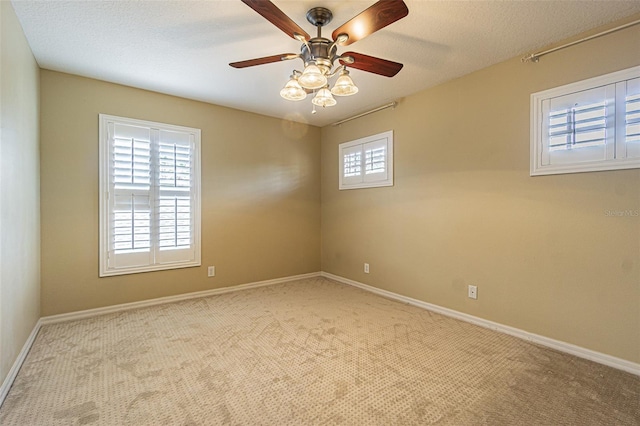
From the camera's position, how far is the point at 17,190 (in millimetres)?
2217

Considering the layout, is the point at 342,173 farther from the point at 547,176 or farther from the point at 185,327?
the point at 185,327

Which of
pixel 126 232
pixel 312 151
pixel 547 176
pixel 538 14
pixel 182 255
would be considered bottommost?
pixel 182 255

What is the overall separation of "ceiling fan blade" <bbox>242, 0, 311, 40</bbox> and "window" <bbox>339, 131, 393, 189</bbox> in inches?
92.2

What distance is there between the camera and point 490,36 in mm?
2404

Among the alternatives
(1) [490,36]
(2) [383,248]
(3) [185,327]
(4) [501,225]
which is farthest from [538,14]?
(3) [185,327]

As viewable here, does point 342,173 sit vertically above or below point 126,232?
above

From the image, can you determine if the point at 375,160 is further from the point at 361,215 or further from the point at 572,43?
the point at 572,43

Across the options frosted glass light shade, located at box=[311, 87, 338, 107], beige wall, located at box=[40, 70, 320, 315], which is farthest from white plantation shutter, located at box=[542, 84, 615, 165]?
beige wall, located at box=[40, 70, 320, 315]

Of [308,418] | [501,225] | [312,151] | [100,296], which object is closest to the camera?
[308,418]

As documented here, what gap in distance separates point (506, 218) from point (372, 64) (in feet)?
6.17

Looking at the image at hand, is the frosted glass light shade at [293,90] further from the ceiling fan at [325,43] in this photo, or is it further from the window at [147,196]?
the window at [147,196]

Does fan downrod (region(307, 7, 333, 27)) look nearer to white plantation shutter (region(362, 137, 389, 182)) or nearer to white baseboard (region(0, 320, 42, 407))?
white plantation shutter (region(362, 137, 389, 182))

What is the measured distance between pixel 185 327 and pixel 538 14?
12.8ft

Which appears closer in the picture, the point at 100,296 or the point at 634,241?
the point at 634,241
